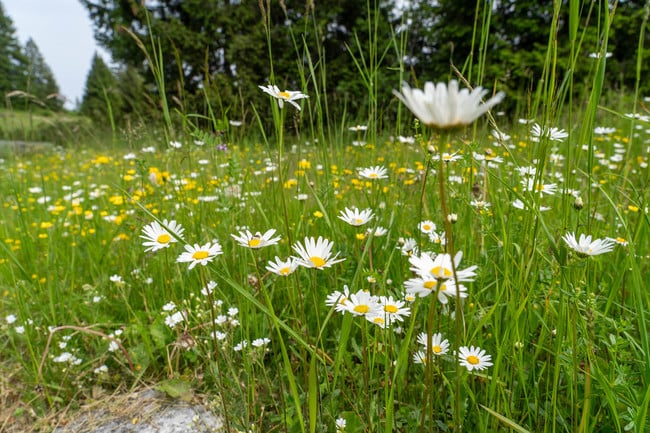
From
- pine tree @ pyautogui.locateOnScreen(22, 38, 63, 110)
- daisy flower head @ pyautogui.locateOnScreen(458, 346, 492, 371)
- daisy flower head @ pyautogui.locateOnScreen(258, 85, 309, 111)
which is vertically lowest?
daisy flower head @ pyautogui.locateOnScreen(458, 346, 492, 371)

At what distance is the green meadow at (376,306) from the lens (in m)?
0.65

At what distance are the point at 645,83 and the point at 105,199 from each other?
9092 millimetres

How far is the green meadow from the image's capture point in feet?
2.13

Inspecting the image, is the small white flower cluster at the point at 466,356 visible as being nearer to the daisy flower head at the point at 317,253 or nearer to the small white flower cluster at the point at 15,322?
the daisy flower head at the point at 317,253

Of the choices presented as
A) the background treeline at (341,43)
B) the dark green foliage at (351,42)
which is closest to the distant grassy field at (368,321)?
the background treeline at (341,43)

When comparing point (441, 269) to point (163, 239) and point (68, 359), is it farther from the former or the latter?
point (68, 359)

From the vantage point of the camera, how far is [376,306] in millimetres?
659

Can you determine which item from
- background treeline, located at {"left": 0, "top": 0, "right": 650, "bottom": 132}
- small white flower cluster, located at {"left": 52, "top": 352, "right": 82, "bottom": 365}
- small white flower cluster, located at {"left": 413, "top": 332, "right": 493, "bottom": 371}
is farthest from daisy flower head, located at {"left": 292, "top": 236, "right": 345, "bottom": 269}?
background treeline, located at {"left": 0, "top": 0, "right": 650, "bottom": 132}

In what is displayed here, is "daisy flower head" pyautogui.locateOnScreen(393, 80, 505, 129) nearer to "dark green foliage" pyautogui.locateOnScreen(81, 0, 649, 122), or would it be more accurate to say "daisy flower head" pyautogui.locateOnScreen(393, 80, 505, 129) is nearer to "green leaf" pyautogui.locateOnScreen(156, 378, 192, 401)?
"green leaf" pyautogui.locateOnScreen(156, 378, 192, 401)

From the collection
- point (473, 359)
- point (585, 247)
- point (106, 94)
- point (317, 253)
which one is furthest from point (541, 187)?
point (106, 94)

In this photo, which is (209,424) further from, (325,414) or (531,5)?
(531,5)

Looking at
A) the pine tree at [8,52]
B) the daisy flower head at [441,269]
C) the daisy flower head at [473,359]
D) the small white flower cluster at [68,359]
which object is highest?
the pine tree at [8,52]

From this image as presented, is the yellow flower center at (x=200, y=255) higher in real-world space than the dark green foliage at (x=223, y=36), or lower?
lower

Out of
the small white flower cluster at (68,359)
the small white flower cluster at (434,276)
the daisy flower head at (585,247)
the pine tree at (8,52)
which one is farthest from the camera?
the pine tree at (8,52)
